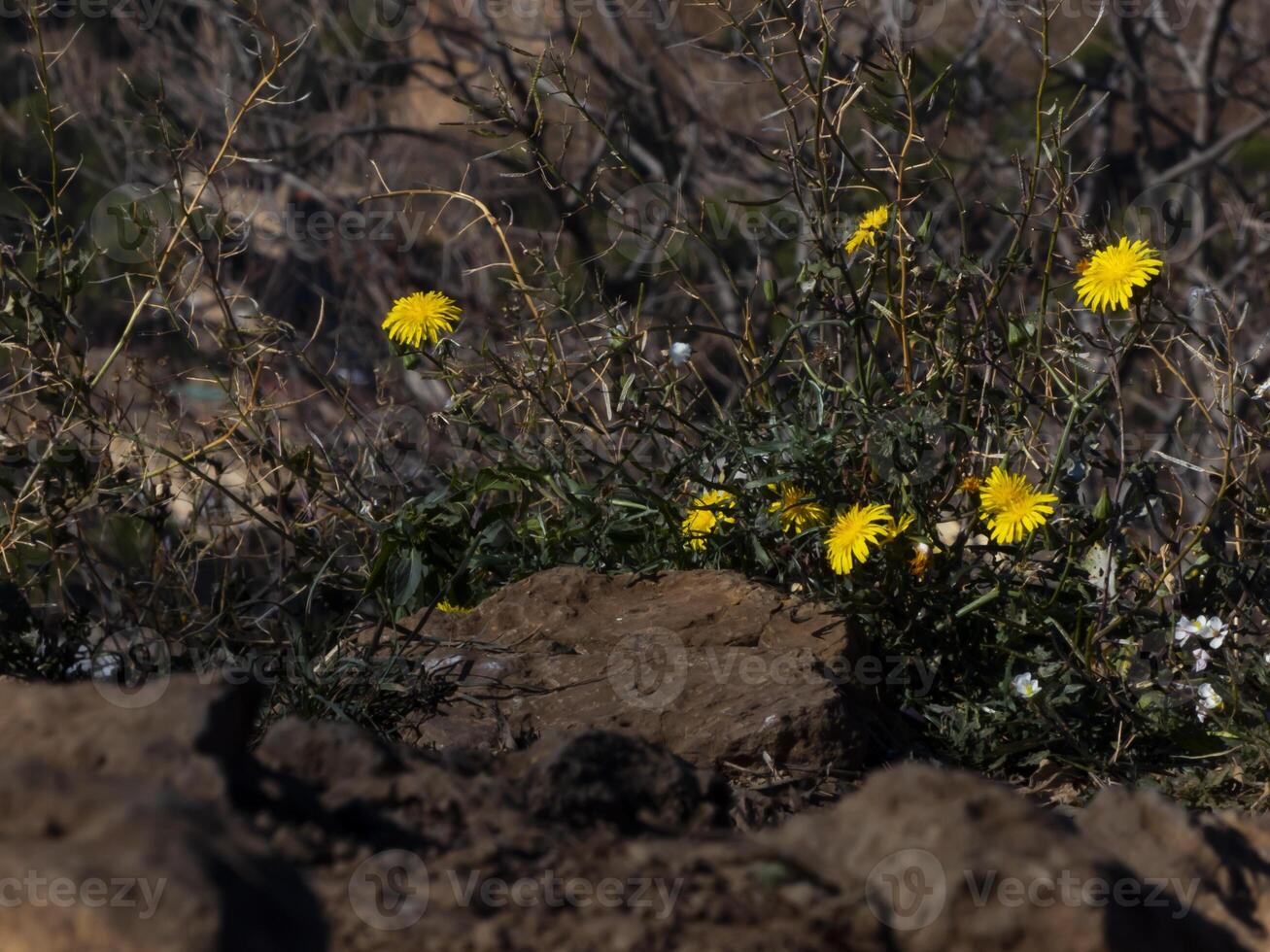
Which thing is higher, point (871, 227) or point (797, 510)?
point (871, 227)

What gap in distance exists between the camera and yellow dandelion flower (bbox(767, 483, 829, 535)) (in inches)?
116

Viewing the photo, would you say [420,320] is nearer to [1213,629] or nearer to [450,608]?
[450,608]

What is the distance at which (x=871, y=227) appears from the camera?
3066mm

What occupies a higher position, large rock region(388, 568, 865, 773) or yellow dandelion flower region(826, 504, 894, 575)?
yellow dandelion flower region(826, 504, 894, 575)

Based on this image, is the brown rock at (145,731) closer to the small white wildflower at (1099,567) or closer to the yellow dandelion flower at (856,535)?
the yellow dandelion flower at (856,535)

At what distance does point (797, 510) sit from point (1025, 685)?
55cm

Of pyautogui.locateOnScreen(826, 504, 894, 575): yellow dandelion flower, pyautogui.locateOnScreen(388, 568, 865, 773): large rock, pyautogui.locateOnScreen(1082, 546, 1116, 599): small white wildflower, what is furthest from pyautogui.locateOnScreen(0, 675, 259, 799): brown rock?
pyautogui.locateOnScreen(1082, 546, 1116, 599): small white wildflower

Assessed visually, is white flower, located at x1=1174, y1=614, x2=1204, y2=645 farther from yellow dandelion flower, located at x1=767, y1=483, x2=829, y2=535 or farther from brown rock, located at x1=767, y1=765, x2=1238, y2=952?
brown rock, located at x1=767, y1=765, x2=1238, y2=952

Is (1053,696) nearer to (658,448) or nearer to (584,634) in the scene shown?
(584,634)

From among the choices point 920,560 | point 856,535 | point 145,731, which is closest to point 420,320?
point 856,535

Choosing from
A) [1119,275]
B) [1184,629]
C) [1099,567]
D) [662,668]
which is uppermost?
[1119,275]

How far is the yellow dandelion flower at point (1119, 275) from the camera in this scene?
272 centimetres

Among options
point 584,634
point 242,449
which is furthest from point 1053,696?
point 242,449

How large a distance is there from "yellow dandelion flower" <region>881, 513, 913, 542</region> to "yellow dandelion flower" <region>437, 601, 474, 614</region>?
3.17 feet
